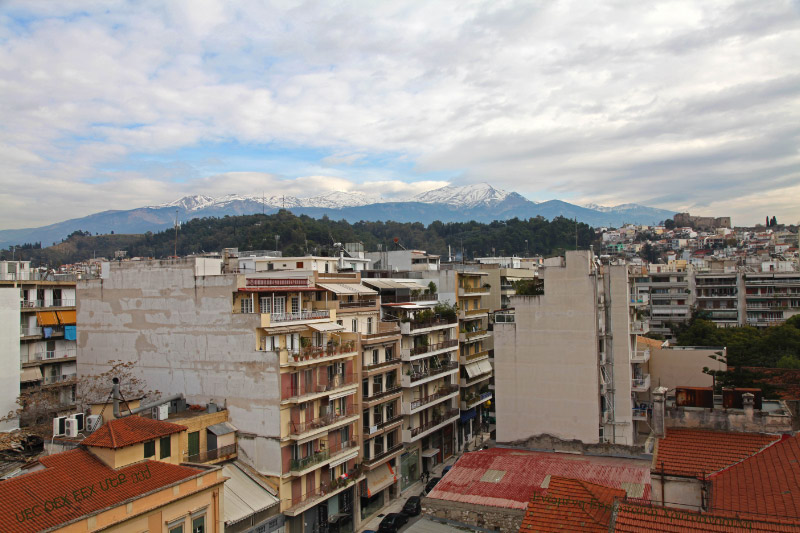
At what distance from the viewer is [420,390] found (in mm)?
44812

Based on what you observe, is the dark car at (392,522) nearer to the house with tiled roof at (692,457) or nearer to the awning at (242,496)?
the awning at (242,496)

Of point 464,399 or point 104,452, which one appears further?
point 464,399

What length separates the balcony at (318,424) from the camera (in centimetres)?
3084

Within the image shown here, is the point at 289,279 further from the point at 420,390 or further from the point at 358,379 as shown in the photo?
the point at 420,390

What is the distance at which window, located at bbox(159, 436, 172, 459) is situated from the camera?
2448cm

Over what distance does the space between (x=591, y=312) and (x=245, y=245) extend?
82.5 meters

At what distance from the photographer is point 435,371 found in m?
46.3

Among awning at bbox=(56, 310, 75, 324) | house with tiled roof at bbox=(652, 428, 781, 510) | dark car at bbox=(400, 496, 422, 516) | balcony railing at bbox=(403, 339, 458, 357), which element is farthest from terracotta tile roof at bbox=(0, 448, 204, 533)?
awning at bbox=(56, 310, 75, 324)

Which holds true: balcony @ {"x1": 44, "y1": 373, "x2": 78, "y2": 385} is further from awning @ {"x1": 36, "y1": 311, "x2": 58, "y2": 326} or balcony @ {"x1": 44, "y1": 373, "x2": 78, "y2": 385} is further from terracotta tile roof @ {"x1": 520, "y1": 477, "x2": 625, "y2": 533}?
terracotta tile roof @ {"x1": 520, "y1": 477, "x2": 625, "y2": 533}

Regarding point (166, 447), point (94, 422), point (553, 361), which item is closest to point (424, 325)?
→ point (553, 361)

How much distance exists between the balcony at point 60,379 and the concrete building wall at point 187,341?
2.16m

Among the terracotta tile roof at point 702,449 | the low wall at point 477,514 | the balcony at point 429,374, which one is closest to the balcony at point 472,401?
the balcony at point 429,374

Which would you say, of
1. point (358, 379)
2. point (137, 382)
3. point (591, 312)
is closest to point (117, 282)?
point (137, 382)

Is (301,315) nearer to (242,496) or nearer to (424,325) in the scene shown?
(242,496)
